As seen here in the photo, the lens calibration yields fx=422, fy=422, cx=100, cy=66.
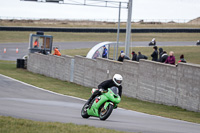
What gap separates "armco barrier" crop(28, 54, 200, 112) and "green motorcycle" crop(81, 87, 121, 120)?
6697 mm

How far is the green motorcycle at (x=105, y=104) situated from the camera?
11.5 meters

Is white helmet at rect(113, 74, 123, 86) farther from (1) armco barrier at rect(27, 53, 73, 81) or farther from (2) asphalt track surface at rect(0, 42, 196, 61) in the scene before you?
(2) asphalt track surface at rect(0, 42, 196, 61)

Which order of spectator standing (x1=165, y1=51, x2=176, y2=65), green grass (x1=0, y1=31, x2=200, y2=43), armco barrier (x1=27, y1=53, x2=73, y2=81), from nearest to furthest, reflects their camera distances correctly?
spectator standing (x1=165, y1=51, x2=176, y2=65), armco barrier (x1=27, y1=53, x2=73, y2=81), green grass (x1=0, y1=31, x2=200, y2=43)

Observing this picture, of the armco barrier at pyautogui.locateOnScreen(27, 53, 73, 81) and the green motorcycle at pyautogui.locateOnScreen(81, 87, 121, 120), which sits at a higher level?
the green motorcycle at pyautogui.locateOnScreen(81, 87, 121, 120)

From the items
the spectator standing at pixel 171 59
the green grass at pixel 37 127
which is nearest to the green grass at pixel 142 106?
the spectator standing at pixel 171 59

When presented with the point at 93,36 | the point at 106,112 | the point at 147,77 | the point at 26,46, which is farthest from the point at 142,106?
the point at 93,36

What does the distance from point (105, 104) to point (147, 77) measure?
9.53 metres

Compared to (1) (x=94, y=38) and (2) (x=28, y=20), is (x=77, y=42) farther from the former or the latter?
(2) (x=28, y=20)

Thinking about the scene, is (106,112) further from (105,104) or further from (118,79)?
(118,79)

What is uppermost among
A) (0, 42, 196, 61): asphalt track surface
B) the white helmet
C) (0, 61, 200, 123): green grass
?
the white helmet

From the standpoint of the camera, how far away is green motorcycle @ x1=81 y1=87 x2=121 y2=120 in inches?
451

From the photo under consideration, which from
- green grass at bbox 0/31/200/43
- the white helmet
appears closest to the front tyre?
the white helmet

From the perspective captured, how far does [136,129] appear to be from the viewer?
10.3 m

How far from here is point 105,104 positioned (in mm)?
11492
